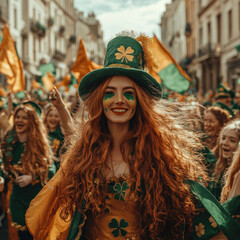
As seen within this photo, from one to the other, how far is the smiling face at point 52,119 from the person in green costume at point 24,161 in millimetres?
891

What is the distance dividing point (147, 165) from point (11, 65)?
19.0ft

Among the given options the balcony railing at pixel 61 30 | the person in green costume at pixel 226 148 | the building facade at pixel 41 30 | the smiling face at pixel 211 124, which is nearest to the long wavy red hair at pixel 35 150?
the person in green costume at pixel 226 148

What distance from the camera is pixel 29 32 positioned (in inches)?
1318

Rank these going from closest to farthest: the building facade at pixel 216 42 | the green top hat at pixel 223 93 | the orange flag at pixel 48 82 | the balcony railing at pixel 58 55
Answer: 1. the green top hat at pixel 223 93
2. the orange flag at pixel 48 82
3. the building facade at pixel 216 42
4. the balcony railing at pixel 58 55

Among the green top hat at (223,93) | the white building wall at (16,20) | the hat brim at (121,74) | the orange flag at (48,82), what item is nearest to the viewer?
the hat brim at (121,74)

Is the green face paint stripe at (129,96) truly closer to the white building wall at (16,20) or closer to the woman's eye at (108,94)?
the woman's eye at (108,94)

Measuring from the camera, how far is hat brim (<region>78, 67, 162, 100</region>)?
2.43 m

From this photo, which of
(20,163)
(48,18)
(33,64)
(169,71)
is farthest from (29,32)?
(20,163)

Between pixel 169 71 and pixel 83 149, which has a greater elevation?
pixel 169 71

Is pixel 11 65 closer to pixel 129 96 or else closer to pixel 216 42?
pixel 129 96

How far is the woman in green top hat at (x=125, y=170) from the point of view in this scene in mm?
2336

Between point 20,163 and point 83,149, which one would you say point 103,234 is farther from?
point 20,163

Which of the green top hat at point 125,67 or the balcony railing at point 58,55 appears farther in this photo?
the balcony railing at point 58,55

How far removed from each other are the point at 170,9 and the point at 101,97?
195 feet
